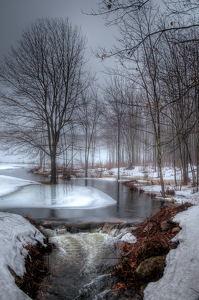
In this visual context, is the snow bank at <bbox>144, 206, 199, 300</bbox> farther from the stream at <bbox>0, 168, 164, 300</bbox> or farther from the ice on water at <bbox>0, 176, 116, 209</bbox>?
the ice on water at <bbox>0, 176, 116, 209</bbox>

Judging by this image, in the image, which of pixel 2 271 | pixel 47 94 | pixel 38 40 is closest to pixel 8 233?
pixel 2 271

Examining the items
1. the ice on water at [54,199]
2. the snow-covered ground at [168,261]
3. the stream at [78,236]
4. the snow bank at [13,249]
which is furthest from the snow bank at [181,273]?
the ice on water at [54,199]

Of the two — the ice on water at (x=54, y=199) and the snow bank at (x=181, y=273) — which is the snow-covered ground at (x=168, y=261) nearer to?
the snow bank at (x=181, y=273)

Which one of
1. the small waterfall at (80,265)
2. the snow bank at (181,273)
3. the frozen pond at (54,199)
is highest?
the snow bank at (181,273)

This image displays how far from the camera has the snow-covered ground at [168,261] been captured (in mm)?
Answer: 2010

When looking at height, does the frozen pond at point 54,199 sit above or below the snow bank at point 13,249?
below

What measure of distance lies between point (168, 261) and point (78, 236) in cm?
287

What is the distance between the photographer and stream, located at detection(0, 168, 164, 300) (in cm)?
292

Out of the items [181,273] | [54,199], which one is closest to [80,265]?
[181,273]

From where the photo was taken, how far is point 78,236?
489 centimetres

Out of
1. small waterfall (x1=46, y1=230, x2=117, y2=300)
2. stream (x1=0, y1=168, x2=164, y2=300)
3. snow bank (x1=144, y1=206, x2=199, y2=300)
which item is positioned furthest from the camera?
stream (x1=0, y1=168, x2=164, y2=300)

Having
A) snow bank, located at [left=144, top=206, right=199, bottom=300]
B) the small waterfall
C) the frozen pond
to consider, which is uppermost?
snow bank, located at [left=144, top=206, right=199, bottom=300]

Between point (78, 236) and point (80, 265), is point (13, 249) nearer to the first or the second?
point (80, 265)

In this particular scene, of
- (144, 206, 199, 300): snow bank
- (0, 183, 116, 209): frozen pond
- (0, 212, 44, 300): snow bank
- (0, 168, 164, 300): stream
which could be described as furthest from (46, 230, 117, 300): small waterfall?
(0, 183, 116, 209): frozen pond
